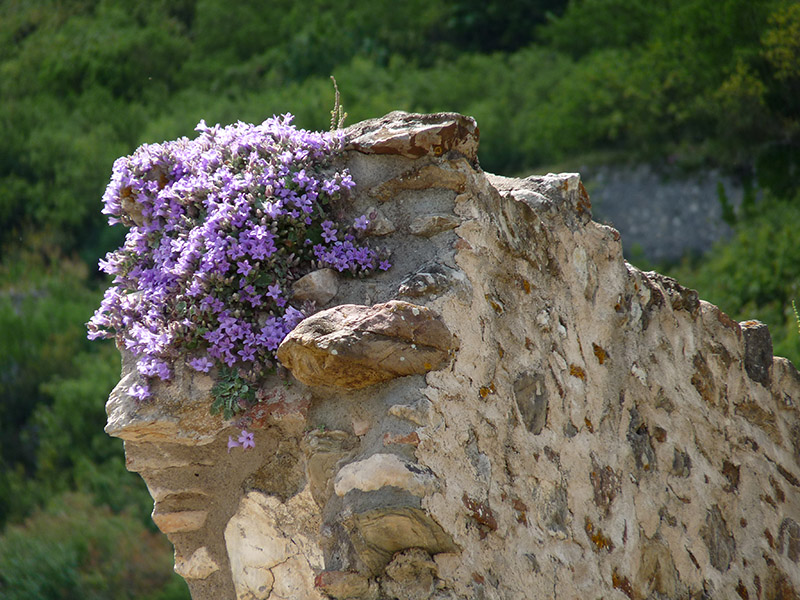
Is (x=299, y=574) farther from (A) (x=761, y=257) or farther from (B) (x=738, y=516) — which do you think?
(A) (x=761, y=257)

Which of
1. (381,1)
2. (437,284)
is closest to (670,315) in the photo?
(437,284)

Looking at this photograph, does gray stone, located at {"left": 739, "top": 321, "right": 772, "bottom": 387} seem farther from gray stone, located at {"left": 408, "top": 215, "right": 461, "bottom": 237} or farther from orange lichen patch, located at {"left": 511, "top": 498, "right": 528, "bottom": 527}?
gray stone, located at {"left": 408, "top": 215, "right": 461, "bottom": 237}

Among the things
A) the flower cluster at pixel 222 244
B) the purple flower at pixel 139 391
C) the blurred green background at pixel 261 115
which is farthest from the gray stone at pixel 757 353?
the blurred green background at pixel 261 115

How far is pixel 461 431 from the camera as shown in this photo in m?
2.24

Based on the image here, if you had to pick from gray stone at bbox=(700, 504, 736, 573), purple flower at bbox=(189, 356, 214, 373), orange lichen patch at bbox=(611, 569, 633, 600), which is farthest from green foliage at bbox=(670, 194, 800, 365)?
purple flower at bbox=(189, 356, 214, 373)

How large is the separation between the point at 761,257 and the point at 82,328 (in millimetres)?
8426

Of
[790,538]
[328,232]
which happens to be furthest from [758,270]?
[328,232]

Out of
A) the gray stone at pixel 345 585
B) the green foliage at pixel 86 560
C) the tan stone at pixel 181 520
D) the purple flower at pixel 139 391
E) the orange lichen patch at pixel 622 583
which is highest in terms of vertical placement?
the purple flower at pixel 139 391

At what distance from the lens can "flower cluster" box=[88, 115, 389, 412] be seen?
2.37 metres

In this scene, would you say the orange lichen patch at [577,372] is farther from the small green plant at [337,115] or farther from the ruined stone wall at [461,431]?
the small green plant at [337,115]

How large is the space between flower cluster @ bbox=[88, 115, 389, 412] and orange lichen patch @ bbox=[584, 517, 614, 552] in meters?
1.04

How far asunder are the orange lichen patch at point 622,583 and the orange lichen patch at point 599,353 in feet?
2.37

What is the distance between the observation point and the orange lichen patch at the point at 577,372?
282 cm

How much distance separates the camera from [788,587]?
3391 mm
